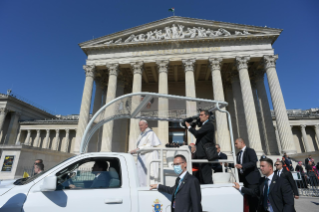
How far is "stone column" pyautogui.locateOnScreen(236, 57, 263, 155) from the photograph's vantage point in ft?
60.5

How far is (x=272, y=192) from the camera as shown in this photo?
3.36 metres

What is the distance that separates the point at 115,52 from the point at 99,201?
2284 centimetres

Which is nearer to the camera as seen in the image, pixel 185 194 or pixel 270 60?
pixel 185 194

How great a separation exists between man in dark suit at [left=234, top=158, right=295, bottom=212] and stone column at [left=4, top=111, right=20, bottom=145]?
1907 inches

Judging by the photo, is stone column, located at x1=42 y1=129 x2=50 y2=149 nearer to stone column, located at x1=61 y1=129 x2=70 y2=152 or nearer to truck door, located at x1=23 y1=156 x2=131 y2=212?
stone column, located at x1=61 y1=129 x2=70 y2=152

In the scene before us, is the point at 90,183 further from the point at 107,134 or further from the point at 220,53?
the point at 220,53

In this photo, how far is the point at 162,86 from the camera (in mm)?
21156

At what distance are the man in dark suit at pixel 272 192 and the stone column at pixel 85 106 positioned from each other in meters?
19.5

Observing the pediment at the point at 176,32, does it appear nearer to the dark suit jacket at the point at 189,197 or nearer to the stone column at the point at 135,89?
the stone column at the point at 135,89

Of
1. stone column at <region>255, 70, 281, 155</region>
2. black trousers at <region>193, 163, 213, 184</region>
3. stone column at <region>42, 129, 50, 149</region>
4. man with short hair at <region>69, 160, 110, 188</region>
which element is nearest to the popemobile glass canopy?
black trousers at <region>193, 163, 213, 184</region>

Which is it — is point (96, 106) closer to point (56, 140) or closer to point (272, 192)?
point (56, 140)

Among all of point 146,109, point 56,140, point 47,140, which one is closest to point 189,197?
point 146,109

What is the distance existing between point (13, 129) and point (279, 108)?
160 ft

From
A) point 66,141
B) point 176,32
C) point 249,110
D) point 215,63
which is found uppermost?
point 176,32
